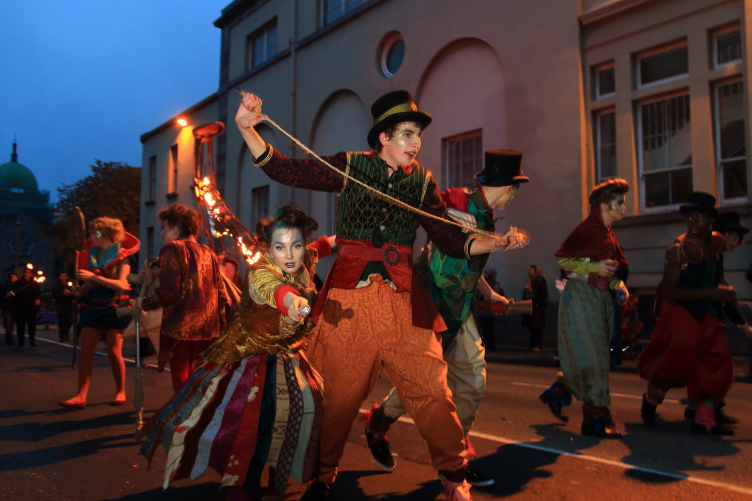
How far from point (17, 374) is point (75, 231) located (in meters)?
2.92

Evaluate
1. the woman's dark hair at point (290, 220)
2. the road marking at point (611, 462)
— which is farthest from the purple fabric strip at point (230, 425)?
the road marking at point (611, 462)

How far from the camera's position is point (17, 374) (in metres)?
8.54

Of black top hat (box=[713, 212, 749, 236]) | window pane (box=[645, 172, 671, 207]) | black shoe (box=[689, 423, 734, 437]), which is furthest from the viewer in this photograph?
window pane (box=[645, 172, 671, 207])

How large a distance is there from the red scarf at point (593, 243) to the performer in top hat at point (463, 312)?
1.29 meters

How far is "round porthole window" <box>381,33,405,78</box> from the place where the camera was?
1697 cm

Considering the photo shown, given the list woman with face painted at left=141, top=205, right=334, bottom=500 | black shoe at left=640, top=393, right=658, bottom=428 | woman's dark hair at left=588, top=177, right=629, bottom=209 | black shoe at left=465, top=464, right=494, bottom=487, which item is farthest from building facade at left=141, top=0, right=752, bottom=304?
woman with face painted at left=141, top=205, right=334, bottom=500

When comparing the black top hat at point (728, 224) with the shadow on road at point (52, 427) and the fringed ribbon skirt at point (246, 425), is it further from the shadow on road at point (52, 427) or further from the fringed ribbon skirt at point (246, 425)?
the shadow on road at point (52, 427)

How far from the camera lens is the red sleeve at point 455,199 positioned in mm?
3635

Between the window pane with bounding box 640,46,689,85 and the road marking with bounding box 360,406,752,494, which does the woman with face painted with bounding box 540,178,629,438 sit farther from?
the window pane with bounding box 640,46,689,85

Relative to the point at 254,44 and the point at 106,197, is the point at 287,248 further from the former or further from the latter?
the point at 106,197

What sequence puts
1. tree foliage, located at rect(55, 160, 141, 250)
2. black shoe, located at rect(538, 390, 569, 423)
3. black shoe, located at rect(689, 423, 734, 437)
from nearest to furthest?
black shoe, located at rect(689, 423, 734, 437), black shoe, located at rect(538, 390, 569, 423), tree foliage, located at rect(55, 160, 141, 250)

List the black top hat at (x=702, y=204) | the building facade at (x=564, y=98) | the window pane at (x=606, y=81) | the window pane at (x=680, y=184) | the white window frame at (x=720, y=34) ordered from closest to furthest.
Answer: the black top hat at (x=702, y=204), the white window frame at (x=720, y=34), the building facade at (x=564, y=98), the window pane at (x=680, y=184), the window pane at (x=606, y=81)

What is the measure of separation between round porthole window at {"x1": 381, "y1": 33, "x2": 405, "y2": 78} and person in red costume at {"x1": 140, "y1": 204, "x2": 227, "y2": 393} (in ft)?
42.6

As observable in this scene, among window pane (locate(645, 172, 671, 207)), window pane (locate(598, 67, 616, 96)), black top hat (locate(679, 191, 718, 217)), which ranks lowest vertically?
black top hat (locate(679, 191, 718, 217))
